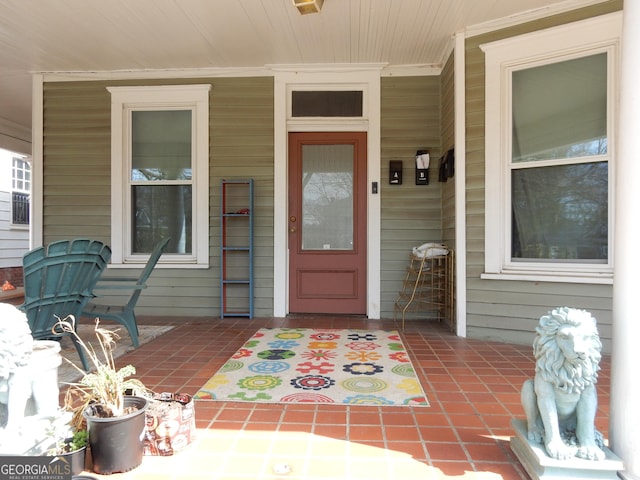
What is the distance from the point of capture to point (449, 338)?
3.54 meters

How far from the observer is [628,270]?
56.3 inches

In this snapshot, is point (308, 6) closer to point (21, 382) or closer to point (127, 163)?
point (127, 163)

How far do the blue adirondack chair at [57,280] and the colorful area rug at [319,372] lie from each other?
3.38 ft

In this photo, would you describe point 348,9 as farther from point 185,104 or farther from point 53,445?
point 53,445

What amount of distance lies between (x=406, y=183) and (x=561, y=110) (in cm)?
154

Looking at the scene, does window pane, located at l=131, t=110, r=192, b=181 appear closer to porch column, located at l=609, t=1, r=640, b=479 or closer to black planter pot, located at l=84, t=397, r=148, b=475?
black planter pot, located at l=84, t=397, r=148, b=475

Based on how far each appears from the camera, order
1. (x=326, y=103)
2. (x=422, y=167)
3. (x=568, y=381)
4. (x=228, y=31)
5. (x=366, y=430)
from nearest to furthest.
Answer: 1. (x=568, y=381)
2. (x=366, y=430)
3. (x=228, y=31)
4. (x=422, y=167)
5. (x=326, y=103)

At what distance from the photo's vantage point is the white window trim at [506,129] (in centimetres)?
311

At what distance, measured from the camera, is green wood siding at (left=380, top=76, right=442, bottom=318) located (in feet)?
14.1

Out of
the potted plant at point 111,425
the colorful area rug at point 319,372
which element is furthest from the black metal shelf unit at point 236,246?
the potted plant at point 111,425

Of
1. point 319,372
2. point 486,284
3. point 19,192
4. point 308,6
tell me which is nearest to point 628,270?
A: point 319,372

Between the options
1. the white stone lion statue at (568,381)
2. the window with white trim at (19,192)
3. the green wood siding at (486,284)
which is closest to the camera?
the white stone lion statue at (568,381)

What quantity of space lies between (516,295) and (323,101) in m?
2.79

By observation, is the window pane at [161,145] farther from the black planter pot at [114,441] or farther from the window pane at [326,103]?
the black planter pot at [114,441]
